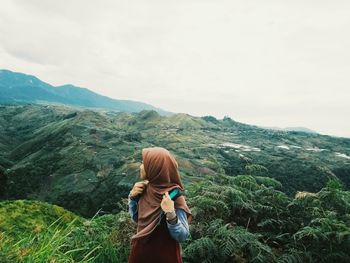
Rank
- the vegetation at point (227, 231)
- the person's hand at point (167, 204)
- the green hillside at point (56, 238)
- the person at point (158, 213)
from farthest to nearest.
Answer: the vegetation at point (227, 231), the green hillside at point (56, 238), the person at point (158, 213), the person's hand at point (167, 204)

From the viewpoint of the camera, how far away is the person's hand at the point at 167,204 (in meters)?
4.60

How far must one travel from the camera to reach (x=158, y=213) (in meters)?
4.85

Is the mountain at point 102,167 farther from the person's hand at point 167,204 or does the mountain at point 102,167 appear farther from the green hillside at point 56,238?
the person's hand at point 167,204

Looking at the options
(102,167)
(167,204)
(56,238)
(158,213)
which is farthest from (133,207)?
(102,167)

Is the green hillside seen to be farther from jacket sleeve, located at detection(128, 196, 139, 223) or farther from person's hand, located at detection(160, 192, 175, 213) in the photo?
person's hand, located at detection(160, 192, 175, 213)

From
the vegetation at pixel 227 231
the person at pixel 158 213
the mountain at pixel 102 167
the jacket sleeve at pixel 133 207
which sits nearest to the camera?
the person at pixel 158 213

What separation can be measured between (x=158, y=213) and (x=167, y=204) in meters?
0.27

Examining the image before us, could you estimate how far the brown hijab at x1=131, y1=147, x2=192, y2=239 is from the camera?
15.7ft

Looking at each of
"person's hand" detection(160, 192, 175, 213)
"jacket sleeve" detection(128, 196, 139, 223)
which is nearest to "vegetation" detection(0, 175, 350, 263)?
"jacket sleeve" detection(128, 196, 139, 223)

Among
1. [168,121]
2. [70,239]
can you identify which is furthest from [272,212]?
[168,121]

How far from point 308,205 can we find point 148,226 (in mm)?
3865

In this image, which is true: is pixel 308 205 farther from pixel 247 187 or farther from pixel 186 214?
pixel 186 214

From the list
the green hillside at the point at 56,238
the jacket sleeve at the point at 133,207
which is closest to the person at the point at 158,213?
the jacket sleeve at the point at 133,207

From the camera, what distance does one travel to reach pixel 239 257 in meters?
6.35
